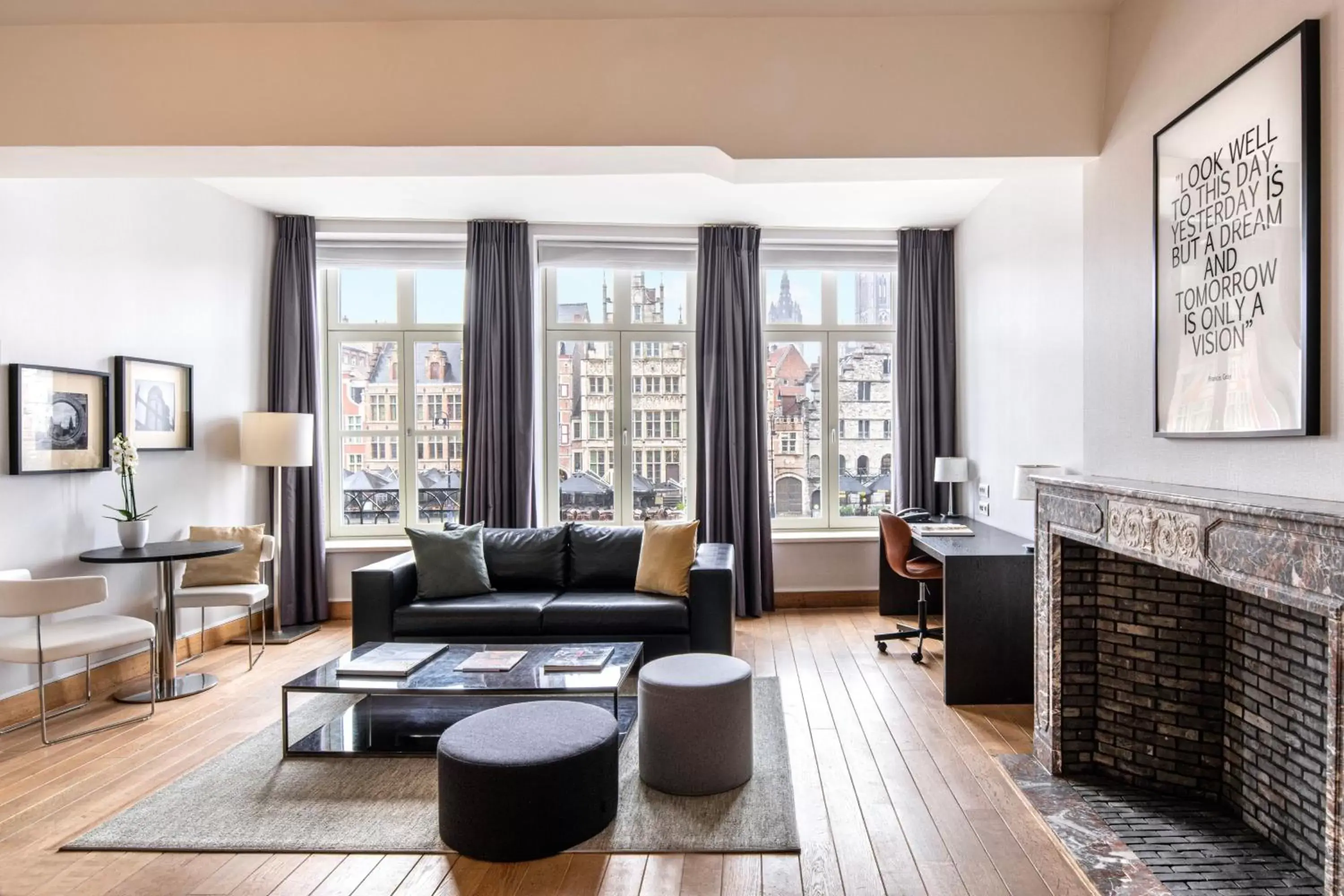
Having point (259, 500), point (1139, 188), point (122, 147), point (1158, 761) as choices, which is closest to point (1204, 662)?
point (1158, 761)

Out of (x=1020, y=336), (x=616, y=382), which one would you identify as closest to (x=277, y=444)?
(x=616, y=382)

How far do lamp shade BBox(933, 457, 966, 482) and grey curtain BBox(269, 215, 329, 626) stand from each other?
446 centimetres

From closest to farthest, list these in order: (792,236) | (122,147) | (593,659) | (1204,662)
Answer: (1204,662) → (122,147) → (593,659) → (792,236)

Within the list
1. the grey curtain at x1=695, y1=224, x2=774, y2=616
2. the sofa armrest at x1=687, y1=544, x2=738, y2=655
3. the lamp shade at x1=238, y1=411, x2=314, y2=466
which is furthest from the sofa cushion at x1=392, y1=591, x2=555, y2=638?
the grey curtain at x1=695, y1=224, x2=774, y2=616

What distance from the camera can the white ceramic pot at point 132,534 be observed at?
3.80 m

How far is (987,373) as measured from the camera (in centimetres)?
495

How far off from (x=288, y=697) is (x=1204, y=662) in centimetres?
411

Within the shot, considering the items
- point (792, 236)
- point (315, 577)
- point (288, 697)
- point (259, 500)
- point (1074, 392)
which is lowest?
point (288, 697)

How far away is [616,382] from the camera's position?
5.75 m

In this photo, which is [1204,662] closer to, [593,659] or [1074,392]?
[1074,392]

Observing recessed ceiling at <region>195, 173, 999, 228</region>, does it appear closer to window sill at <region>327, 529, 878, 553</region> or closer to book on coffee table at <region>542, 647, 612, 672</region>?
window sill at <region>327, 529, 878, 553</region>

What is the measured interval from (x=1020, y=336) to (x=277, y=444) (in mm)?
4700

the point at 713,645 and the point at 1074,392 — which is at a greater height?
the point at 1074,392

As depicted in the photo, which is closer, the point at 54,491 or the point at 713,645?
the point at 54,491
